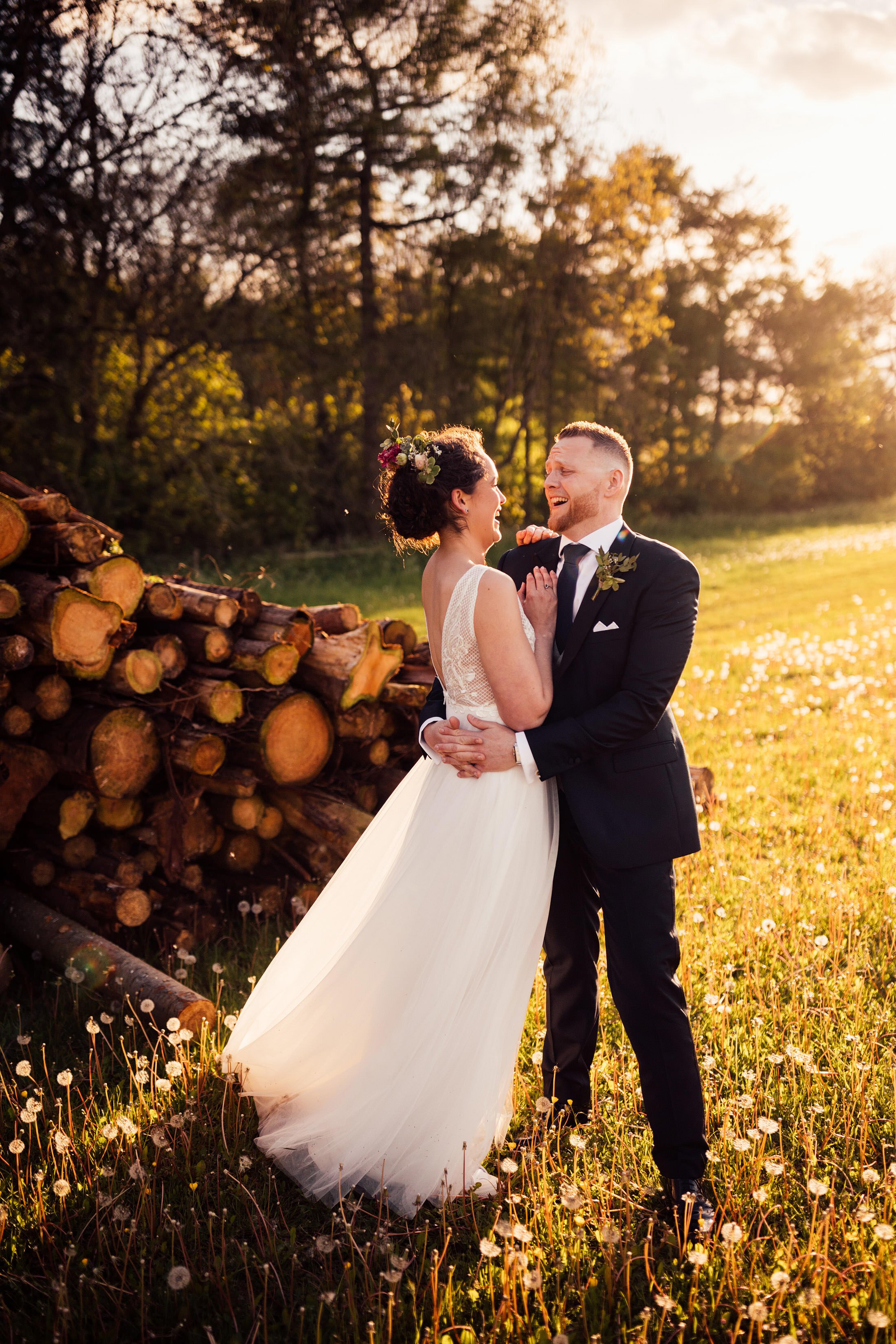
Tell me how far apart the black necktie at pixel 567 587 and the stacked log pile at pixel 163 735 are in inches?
84.8

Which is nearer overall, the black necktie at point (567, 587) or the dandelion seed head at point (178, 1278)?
the dandelion seed head at point (178, 1278)

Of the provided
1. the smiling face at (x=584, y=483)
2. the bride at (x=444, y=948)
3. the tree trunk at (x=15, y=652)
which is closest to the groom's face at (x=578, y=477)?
the smiling face at (x=584, y=483)

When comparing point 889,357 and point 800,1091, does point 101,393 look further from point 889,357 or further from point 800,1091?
point 889,357

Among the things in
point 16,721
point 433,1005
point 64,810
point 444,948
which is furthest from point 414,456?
point 64,810

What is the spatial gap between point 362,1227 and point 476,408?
87.2 feet

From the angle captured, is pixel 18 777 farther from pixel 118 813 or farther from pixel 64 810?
pixel 118 813

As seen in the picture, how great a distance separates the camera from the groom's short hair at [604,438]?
11.0 ft

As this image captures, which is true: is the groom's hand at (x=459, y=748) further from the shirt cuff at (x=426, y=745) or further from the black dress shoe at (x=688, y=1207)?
the black dress shoe at (x=688, y=1207)

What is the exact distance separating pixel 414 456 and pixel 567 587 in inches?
30.0

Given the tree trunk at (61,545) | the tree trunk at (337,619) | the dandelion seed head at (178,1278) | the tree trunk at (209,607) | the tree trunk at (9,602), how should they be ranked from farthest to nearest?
the tree trunk at (337,619) < the tree trunk at (209,607) < the tree trunk at (61,545) < the tree trunk at (9,602) < the dandelion seed head at (178,1278)

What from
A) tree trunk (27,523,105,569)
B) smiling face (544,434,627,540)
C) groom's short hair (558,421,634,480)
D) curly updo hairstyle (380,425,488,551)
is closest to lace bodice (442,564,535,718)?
curly updo hairstyle (380,425,488,551)

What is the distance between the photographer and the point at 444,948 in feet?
11.3

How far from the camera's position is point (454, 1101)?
3.34m

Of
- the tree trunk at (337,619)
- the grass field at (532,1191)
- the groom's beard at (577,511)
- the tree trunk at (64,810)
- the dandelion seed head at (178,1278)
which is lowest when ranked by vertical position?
the grass field at (532,1191)
